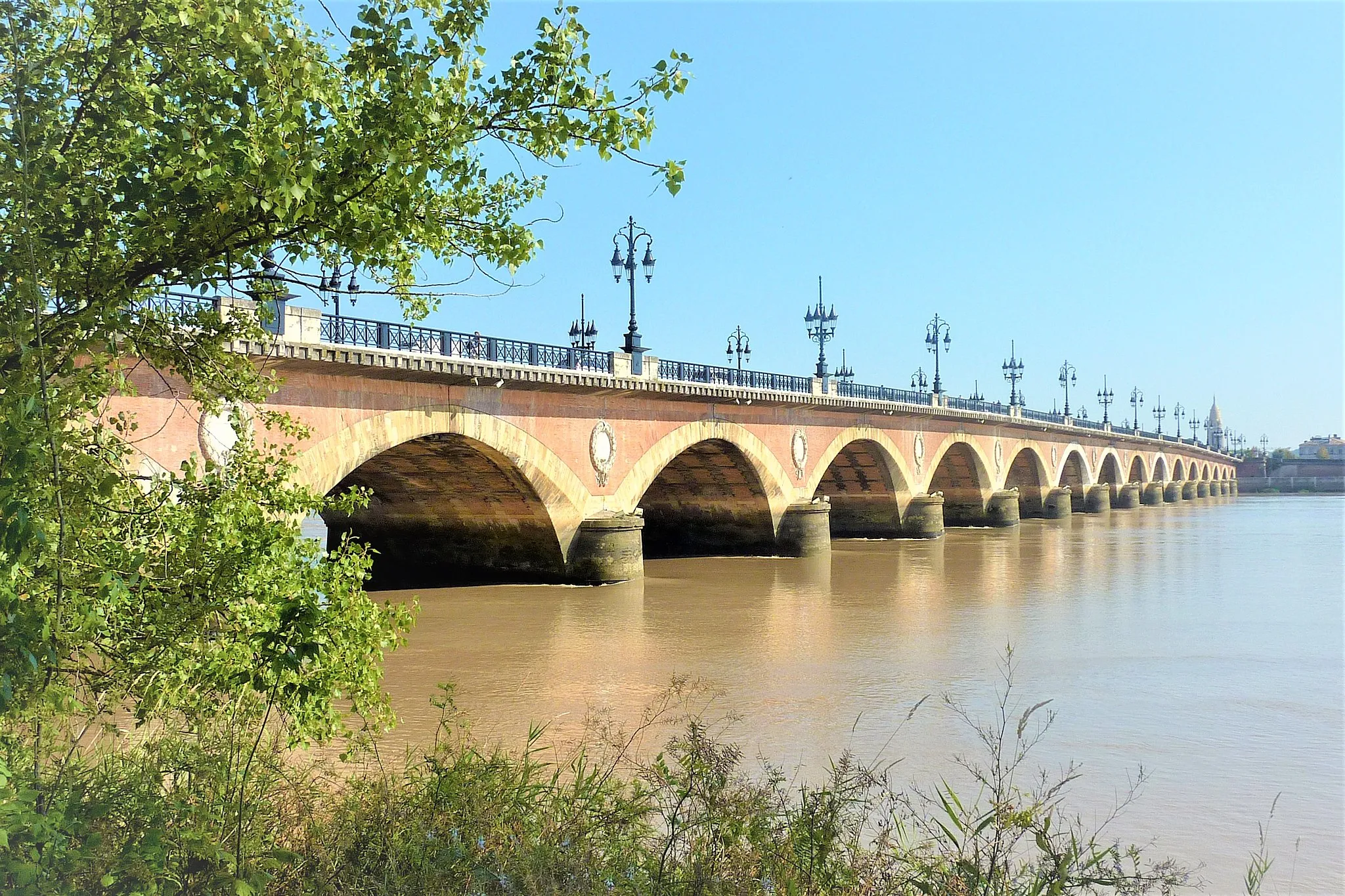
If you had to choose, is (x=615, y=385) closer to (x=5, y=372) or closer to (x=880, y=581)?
(x=880, y=581)

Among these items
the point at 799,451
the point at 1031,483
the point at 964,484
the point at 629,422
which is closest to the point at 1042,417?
the point at 1031,483

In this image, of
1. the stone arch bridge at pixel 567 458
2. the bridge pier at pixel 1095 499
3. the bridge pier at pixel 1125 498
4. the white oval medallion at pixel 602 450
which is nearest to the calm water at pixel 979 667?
the stone arch bridge at pixel 567 458

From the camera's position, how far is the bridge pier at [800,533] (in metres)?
29.1

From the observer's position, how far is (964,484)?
4444 centimetres

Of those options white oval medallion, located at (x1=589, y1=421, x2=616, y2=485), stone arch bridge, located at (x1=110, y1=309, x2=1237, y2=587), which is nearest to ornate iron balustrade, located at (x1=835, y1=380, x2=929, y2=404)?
stone arch bridge, located at (x1=110, y1=309, x2=1237, y2=587)

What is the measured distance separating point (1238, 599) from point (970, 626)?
770cm

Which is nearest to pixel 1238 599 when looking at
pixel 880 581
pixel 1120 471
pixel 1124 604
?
pixel 1124 604

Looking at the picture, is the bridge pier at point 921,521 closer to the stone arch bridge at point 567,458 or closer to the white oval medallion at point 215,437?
the stone arch bridge at point 567,458

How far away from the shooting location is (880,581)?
23.7 metres

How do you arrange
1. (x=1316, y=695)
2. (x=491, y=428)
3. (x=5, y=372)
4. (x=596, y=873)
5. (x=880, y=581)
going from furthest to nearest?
(x=880, y=581) → (x=491, y=428) → (x=1316, y=695) → (x=596, y=873) → (x=5, y=372)

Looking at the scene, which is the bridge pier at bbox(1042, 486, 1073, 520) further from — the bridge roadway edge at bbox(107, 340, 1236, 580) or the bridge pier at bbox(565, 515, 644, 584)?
the bridge pier at bbox(565, 515, 644, 584)

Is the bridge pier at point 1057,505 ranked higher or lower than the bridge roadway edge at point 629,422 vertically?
lower

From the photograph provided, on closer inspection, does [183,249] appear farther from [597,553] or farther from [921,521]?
[921,521]

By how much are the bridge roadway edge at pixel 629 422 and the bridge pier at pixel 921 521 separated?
0.17 ft
